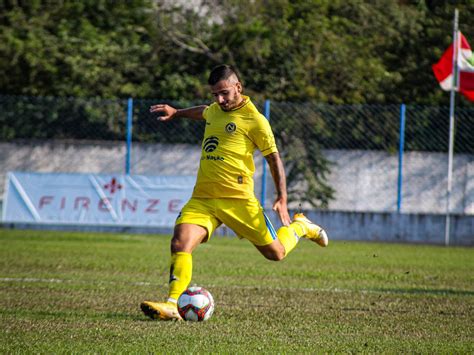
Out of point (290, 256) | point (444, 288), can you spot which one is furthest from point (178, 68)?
point (444, 288)

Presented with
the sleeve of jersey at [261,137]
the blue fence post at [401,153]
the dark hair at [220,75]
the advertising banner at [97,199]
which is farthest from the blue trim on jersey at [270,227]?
the blue fence post at [401,153]

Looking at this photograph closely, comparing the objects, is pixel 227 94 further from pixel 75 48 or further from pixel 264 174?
pixel 75 48

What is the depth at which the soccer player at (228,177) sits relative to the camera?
731cm

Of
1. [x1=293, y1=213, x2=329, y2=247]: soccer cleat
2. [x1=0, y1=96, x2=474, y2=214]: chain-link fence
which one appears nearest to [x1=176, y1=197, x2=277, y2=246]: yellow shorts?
[x1=293, y1=213, x2=329, y2=247]: soccer cleat

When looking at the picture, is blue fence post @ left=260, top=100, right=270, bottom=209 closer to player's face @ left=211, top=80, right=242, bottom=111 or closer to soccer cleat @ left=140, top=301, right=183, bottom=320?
player's face @ left=211, top=80, right=242, bottom=111

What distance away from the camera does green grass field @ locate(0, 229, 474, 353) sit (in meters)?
6.09

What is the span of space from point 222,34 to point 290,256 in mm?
12304

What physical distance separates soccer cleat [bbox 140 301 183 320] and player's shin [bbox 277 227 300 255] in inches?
49.4

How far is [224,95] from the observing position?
736 cm

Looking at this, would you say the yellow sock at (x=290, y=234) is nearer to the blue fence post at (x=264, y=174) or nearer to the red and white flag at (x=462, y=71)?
the blue fence post at (x=264, y=174)

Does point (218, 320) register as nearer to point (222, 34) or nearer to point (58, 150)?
point (58, 150)

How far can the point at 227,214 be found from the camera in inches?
293

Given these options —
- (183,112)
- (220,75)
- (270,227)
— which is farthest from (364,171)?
(220,75)

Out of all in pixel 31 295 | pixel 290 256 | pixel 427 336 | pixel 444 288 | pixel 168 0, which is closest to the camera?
pixel 427 336
